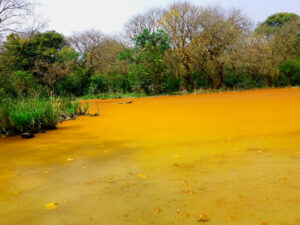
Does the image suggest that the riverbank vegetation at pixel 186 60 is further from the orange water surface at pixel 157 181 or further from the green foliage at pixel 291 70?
the orange water surface at pixel 157 181

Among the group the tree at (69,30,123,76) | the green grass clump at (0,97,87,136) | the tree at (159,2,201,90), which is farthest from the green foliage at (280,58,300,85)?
the green grass clump at (0,97,87,136)

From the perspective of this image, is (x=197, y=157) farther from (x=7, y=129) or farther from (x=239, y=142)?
(x=7, y=129)

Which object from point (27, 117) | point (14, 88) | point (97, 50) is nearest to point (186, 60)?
point (97, 50)

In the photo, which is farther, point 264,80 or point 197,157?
point 264,80

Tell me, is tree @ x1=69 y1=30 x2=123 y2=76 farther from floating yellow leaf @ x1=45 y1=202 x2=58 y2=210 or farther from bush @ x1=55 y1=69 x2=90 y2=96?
floating yellow leaf @ x1=45 y1=202 x2=58 y2=210

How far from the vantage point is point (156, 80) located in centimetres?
1945

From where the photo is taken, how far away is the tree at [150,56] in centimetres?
1894

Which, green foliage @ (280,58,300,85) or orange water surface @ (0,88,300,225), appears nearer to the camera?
orange water surface @ (0,88,300,225)

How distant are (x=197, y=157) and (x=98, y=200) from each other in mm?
1238

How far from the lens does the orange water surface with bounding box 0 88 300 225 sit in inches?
59.4

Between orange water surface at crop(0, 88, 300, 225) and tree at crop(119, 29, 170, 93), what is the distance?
15.9 meters

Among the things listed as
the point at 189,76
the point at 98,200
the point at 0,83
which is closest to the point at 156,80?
the point at 189,76

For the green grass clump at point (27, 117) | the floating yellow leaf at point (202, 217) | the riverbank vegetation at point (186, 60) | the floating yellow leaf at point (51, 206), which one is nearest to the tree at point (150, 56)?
the riverbank vegetation at point (186, 60)

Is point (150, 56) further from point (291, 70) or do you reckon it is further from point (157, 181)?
point (157, 181)
